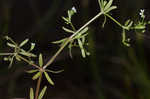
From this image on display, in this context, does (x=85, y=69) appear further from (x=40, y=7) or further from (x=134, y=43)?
(x=40, y=7)

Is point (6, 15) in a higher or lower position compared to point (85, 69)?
higher

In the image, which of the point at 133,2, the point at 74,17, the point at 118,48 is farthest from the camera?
the point at 133,2

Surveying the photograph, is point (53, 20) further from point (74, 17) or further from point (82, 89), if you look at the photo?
point (82, 89)

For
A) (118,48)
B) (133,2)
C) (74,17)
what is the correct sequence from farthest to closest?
(133,2)
(74,17)
(118,48)

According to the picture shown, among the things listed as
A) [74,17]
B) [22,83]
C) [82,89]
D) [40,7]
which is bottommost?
[82,89]

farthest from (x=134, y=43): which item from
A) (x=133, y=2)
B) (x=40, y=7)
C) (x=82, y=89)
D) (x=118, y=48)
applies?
(x=40, y=7)

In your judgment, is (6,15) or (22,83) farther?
(22,83)
